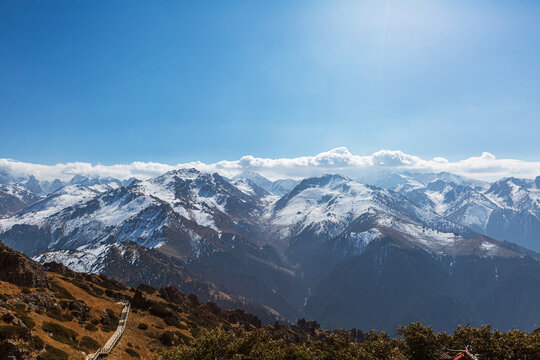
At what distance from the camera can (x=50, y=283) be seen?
212 feet

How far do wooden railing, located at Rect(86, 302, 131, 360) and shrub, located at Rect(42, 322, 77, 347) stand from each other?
3.86 metres

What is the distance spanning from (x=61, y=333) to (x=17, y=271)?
79.3 ft

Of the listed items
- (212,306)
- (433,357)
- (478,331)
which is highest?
(478,331)

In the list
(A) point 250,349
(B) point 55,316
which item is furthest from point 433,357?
(B) point 55,316

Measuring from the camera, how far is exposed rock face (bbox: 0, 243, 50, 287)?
56.8 meters

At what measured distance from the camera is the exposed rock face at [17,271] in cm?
5681

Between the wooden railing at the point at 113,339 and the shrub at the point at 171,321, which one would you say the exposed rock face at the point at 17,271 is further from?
the shrub at the point at 171,321

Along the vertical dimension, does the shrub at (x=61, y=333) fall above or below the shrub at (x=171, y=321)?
above

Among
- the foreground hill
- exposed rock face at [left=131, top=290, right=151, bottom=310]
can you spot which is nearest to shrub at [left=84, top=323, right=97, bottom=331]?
the foreground hill

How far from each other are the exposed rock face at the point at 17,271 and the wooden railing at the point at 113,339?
19.1m

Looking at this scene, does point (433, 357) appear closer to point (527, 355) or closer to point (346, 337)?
point (527, 355)

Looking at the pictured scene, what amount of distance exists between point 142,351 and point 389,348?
47.1 metres

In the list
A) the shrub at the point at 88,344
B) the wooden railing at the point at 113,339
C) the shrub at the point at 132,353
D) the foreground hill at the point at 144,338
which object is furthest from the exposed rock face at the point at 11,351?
the shrub at the point at 132,353

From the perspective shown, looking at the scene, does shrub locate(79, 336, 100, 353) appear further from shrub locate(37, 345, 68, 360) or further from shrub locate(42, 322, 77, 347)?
shrub locate(37, 345, 68, 360)
